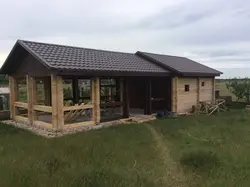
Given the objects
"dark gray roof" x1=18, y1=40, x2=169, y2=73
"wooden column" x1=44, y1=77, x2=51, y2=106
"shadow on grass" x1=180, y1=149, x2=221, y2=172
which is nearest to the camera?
"shadow on grass" x1=180, y1=149, x2=221, y2=172

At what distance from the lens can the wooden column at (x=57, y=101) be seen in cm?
1072

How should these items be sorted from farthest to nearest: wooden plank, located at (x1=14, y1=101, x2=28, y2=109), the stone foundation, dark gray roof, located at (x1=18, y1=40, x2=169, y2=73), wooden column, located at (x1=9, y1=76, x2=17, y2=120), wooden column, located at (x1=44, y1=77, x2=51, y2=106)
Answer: wooden column, located at (x1=44, y1=77, x2=51, y2=106) < wooden column, located at (x1=9, y1=76, x2=17, y2=120) < wooden plank, located at (x1=14, y1=101, x2=28, y2=109) < dark gray roof, located at (x1=18, y1=40, x2=169, y2=73) < the stone foundation

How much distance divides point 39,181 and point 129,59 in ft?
39.5

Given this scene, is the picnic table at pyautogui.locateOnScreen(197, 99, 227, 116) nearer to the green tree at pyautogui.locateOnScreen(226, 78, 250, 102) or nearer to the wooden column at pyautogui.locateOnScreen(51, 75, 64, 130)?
the green tree at pyautogui.locateOnScreen(226, 78, 250, 102)

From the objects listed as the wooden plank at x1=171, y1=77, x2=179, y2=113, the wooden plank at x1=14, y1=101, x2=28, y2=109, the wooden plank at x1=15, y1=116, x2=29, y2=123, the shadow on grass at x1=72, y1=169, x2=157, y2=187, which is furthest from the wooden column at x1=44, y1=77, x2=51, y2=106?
the shadow on grass at x1=72, y1=169, x2=157, y2=187

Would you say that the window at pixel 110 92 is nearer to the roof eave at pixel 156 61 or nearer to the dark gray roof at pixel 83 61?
the dark gray roof at pixel 83 61

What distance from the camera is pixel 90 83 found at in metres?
12.7

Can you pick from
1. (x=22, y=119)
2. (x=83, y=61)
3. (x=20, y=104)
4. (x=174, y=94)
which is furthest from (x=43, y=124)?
(x=174, y=94)

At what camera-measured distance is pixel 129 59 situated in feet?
52.8

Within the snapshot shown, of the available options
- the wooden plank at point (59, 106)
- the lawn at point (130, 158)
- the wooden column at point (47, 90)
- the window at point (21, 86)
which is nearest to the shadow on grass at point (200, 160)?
the lawn at point (130, 158)

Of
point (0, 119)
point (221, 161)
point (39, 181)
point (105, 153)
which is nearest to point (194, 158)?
point (221, 161)

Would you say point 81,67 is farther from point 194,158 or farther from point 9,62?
point 194,158

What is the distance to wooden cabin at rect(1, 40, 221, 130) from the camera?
11.2m

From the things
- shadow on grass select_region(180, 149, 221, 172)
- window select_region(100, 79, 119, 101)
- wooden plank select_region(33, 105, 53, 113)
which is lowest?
shadow on grass select_region(180, 149, 221, 172)
